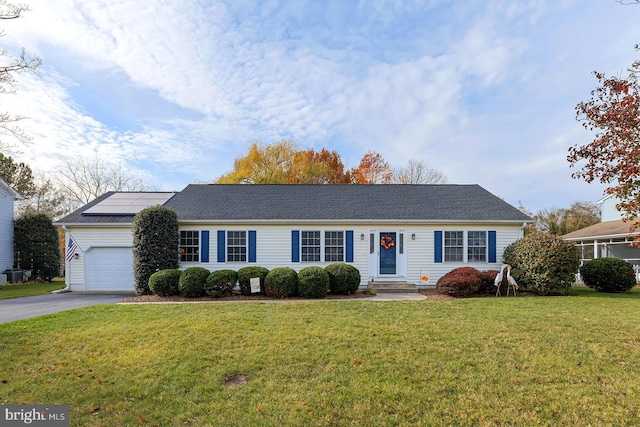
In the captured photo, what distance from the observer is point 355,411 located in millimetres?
3621

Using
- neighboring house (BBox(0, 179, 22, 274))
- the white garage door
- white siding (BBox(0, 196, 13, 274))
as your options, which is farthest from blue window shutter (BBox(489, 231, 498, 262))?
white siding (BBox(0, 196, 13, 274))

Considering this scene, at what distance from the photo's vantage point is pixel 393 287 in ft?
42.4

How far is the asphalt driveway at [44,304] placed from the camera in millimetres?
8928

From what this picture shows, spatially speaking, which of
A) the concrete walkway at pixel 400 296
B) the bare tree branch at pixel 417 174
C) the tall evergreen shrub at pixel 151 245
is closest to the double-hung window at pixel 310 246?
the concrete walkway at pixel 400 296

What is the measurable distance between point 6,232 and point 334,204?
1891 cm

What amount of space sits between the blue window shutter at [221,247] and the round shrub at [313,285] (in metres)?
4.17

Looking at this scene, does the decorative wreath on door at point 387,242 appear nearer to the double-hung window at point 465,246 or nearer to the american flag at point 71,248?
the double-hung window at point 465,246

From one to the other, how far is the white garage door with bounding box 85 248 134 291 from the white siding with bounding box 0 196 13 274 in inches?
336

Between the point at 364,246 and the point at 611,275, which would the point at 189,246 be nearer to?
the point at 364,246

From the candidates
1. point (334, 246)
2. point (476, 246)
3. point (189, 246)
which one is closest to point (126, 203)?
point (189, 246)

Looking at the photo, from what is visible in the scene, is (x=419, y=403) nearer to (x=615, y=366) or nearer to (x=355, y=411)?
(x=355, y=411)

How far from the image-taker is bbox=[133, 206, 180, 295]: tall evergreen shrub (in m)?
12.2

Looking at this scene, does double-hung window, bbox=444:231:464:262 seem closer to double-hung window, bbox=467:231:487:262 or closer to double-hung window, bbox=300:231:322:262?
double-hung window, bbox=467:231:487:262

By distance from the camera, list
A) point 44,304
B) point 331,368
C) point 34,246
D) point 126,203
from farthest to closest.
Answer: point 34,246 → point 126,203 → point 44,304 → point 331,368
